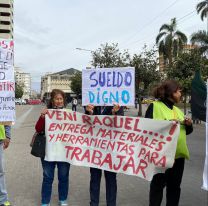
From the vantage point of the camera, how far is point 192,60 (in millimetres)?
25109

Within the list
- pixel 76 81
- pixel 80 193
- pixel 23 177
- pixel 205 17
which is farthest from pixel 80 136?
pixel 76 81

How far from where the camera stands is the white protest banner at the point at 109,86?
16.4 ft

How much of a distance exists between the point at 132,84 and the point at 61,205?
1902mm

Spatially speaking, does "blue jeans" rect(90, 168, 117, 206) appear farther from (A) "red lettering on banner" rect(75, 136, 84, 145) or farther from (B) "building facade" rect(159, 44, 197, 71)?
(B) "building facade" rect(159, 44, 197, 71)

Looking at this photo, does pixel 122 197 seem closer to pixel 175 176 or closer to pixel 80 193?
pixel 80 193

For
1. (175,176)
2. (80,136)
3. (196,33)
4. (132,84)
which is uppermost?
(196,33)

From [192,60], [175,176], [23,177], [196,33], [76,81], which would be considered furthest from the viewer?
[76,81]

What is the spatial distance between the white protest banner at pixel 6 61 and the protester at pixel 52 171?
24.7 inches

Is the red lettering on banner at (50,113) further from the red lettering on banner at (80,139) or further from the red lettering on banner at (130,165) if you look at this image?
the red lettering on banner at (130,165)

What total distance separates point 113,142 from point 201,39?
41186 mm

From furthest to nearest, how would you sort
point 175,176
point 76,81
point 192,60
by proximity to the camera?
point 76,81 < point 192,60 < point 175,176

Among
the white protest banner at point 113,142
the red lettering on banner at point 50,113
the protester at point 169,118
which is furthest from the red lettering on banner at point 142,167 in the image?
the red lettering on banner at point 50,113

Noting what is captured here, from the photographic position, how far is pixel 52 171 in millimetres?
5172

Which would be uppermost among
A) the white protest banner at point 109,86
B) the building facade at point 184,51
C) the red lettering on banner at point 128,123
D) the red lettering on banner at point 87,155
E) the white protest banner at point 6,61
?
the building facade at point 184,51
